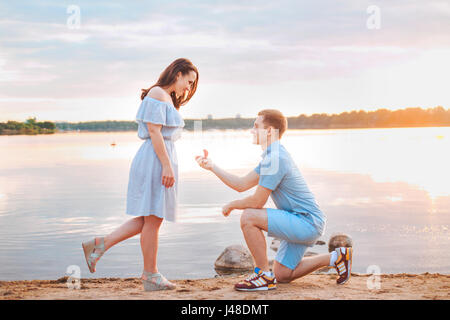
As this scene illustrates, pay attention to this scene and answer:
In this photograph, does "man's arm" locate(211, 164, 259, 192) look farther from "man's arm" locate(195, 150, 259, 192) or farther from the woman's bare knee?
the woman's bare knee

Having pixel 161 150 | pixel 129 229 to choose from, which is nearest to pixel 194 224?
pixel 129 229

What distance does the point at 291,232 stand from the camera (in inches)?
170

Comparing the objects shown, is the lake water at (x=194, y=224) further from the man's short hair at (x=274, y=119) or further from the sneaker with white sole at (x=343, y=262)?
the sneaker with white sole at (x=343, y=262)

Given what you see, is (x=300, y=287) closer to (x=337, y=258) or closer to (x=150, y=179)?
(x=337, y=258)

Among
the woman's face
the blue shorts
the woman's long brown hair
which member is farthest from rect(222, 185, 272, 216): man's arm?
the woman's long brown hair

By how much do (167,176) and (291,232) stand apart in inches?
45.4

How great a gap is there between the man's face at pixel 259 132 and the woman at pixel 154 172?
659 millimetres

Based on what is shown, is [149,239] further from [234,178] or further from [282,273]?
→ [282,273]

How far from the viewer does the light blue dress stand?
14.2 feet

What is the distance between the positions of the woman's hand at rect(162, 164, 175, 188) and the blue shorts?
87cm

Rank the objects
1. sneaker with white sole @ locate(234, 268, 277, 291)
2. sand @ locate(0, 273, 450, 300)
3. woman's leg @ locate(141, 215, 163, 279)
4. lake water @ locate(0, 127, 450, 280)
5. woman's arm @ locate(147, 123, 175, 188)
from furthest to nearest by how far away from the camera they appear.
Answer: lake water @ locate(0, 127, 450, 280), woman's leg @ locate(141, 215, 163, 279), woman's arm @ locate(147, 123, 175, 188), sneaker with white sole @ locate(234, 268, 277, 291), sand @ locate(0, 273, 450, 300)

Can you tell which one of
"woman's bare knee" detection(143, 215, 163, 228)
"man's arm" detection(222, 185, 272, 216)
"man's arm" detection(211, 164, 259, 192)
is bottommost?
"woman's bare knee" detection(143, 215, 163, 228)

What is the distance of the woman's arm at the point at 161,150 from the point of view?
4.31m
